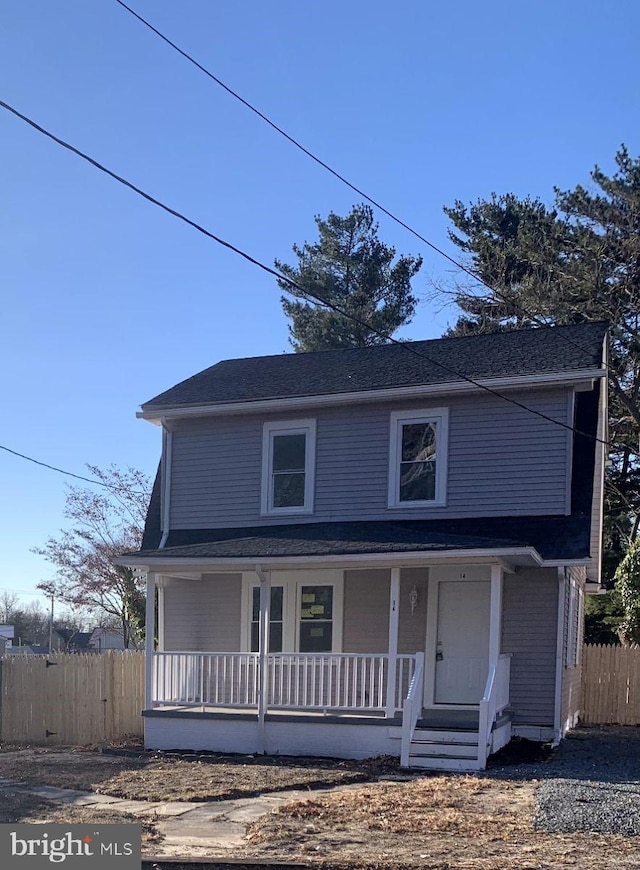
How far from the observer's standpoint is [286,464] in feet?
58.8

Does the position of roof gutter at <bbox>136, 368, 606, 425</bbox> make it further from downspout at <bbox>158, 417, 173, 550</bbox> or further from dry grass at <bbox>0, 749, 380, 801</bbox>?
dry grass at <bbox>0, 749, 380, 801</bbox>

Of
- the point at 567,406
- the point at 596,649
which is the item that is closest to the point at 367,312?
the point at 596,649

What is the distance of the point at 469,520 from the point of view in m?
16.2

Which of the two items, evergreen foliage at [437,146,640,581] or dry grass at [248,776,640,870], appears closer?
dry grass at [248,776,640,870]

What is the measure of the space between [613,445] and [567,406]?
55.8 feet

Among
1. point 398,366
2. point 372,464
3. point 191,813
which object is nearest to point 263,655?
point 372,464

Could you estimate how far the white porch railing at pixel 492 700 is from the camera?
13.3 m

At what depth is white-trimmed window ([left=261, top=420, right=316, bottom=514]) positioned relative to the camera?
17719 mm

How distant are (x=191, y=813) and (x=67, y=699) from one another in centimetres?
804

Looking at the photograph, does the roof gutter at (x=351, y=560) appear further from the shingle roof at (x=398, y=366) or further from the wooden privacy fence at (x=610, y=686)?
the wooden privacy fence at (x=610, y=686)

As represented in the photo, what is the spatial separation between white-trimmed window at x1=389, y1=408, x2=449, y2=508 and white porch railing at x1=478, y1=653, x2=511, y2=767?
9.76 ft

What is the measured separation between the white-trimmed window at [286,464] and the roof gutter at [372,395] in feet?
1.33

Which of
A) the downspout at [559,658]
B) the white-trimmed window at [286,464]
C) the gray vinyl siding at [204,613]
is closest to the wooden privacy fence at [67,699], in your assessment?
the gray vinyl siding at [204,613]

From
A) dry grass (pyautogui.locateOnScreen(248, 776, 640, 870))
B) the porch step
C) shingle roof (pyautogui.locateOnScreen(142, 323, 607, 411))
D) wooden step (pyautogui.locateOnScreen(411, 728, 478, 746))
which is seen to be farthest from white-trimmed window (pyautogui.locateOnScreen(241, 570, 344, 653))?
dry grass (pyautogui.locateOnScreen(248, 776, 640, 870))
